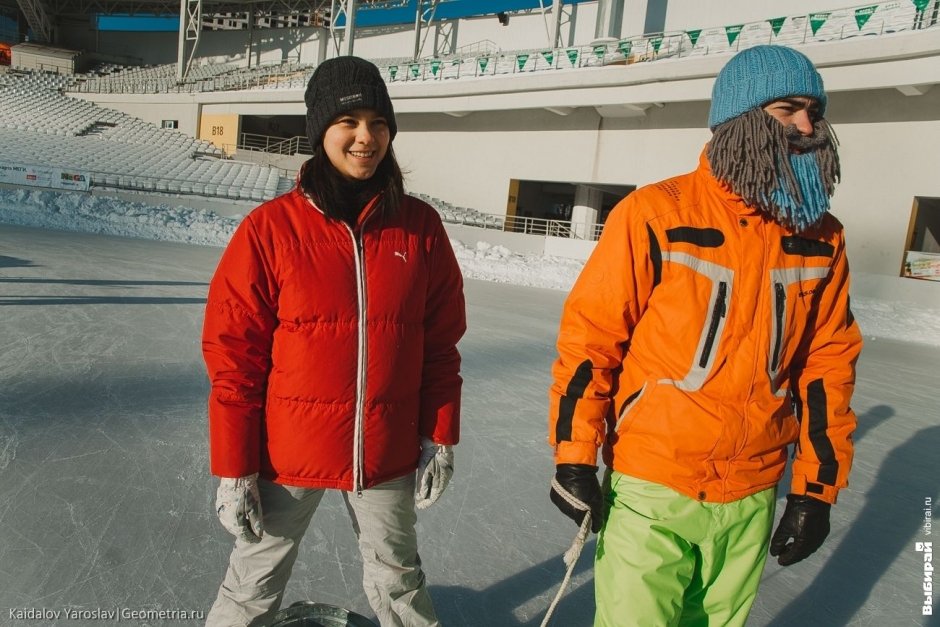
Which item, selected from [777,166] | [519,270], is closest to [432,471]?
[777,166]

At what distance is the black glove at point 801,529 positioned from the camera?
1.33 metres

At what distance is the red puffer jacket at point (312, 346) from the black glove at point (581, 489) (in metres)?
0.38

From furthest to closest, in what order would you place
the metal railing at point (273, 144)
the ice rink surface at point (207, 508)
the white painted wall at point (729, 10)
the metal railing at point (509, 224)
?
the metal railing at point (273, 144) → the metal railing at point (509, 224) → the white painted wall at point (729, 10) → the ice rink surface at point (207, 508)

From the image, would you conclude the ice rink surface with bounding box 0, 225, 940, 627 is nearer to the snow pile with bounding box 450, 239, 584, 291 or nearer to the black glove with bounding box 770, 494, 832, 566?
the black glove with bounding box 770, 494, 832, 566

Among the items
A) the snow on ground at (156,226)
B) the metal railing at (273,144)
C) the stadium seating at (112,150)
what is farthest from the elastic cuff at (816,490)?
the metal railing at (273,144)

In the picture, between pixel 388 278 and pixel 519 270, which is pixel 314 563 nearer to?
pixel 388 278

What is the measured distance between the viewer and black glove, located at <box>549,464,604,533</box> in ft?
4.09

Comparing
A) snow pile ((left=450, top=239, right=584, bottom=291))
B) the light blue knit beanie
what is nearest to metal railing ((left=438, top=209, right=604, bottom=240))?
snow pile ((left=450, top=239, right=584, bottom=291))

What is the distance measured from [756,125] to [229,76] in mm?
30270

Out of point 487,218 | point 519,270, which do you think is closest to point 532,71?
point 487,218

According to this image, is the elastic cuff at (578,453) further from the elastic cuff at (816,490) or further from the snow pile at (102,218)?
the snow pile at (102,218)

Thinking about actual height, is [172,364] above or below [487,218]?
below

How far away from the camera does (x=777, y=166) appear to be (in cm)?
122

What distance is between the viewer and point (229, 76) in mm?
27641
